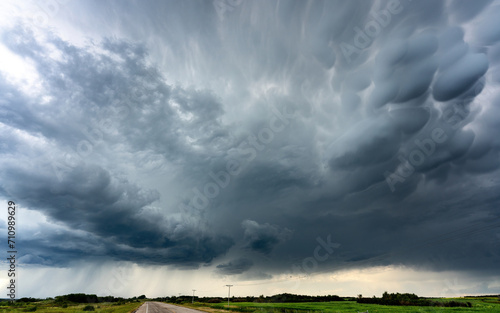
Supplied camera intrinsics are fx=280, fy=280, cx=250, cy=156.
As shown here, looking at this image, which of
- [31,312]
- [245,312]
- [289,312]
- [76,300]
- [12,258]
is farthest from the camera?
[76,300]

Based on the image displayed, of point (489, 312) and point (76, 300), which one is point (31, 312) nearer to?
point (489, 312)

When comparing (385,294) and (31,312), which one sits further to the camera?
(385,294)

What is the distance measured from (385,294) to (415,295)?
20.0 m

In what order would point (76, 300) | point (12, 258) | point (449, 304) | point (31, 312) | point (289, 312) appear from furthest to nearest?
1. point (76, 300)
2. point (449, 304)
3. point (289, 312)
4. point (31, 312)
5. point (12, 258)

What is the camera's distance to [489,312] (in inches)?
2650

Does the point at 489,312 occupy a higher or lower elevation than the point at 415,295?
lower

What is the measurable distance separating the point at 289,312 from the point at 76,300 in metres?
150

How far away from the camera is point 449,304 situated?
4198 inches

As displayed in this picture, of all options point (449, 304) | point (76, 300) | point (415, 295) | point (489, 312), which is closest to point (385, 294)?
point (415, 295)

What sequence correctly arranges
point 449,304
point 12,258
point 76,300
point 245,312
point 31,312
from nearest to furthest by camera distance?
point 12,258 < point 31,312 < point 245,312 < point 449,304 < point 76,300

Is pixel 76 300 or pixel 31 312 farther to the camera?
pixel 76 300

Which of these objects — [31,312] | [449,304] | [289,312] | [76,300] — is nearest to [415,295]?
[449,304]

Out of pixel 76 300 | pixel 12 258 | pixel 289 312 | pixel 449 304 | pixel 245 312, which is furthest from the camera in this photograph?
pixel 76 300

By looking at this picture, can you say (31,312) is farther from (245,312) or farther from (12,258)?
(245,312)
